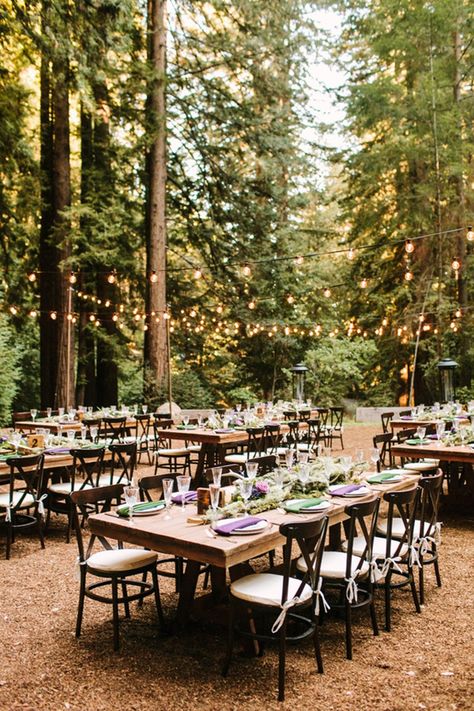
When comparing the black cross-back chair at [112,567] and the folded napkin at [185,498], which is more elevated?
the folded napkin at [185,498]

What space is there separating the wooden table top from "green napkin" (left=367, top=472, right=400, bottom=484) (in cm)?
73

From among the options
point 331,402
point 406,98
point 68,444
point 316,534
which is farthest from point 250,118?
point 316,534

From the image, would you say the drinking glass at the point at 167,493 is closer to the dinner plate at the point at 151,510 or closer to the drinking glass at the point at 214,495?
the dinner plate at the point at 151,510

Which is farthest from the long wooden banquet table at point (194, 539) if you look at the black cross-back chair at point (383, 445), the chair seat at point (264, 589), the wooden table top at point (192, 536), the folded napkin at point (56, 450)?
the folded napkin at point (56, 450)

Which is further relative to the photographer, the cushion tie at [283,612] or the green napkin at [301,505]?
the green napkin at [301,505]

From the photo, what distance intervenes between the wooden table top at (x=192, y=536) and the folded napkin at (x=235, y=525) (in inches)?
1.4

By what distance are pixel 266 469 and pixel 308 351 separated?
46.3 ft

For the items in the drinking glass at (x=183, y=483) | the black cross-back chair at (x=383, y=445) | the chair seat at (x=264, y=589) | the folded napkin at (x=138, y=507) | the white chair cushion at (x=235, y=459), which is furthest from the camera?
the white chair cushion at (x=235, y=459)

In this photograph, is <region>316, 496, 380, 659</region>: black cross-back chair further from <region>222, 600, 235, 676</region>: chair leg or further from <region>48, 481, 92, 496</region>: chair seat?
<region>48, 481, 92, 496</region>: chair seat

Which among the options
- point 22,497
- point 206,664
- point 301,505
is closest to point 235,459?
point 22,497

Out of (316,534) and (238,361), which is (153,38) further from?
(316,534)

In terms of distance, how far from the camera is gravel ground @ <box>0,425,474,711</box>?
9.48 ft

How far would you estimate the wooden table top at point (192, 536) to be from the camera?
116 inches

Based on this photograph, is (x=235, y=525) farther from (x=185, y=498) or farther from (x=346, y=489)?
(x=346, y=489)
